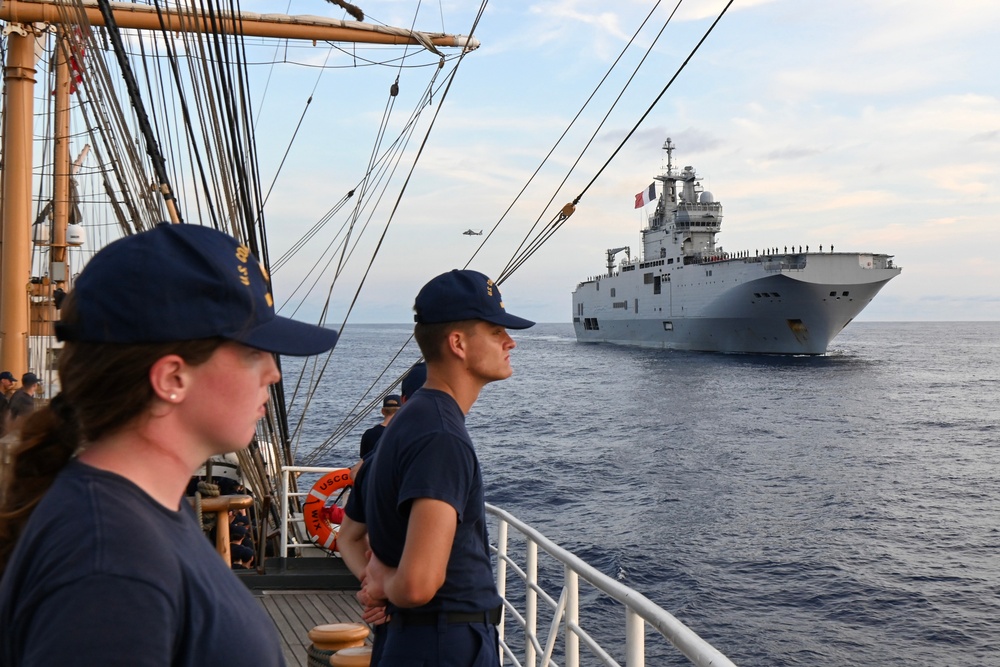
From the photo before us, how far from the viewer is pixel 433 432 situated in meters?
2.17

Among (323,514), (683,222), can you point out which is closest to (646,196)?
(683,222)

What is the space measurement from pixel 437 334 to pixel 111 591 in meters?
1.49

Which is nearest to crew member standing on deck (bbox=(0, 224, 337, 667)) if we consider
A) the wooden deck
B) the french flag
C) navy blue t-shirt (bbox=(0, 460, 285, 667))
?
navy blue t-shirt (bbox=(0, 460, 285, 667))

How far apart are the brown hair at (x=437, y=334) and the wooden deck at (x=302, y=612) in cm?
362

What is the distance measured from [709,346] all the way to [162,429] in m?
74.5

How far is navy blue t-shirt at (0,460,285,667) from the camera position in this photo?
0.97m

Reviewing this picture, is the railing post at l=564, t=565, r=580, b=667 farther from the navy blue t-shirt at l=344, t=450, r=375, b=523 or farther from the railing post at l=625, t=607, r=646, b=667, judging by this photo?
the navy blue t-shirt at l=344, t=450, r=375, b=523

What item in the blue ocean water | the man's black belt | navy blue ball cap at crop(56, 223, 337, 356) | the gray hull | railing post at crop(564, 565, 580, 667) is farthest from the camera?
the gray hull

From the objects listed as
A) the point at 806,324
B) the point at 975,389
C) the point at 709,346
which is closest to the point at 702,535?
the point at 975,389

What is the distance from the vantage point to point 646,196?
7738cm

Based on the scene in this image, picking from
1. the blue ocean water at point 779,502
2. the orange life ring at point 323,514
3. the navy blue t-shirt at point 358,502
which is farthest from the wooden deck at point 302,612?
the blue ocean water at point 779,502

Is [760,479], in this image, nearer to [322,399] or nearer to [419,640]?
[419,640]

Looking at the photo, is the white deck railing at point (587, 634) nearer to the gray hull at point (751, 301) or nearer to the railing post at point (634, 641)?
the railing post at point (634, 641)

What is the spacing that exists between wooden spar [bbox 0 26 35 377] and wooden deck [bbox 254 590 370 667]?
28.9 ft
